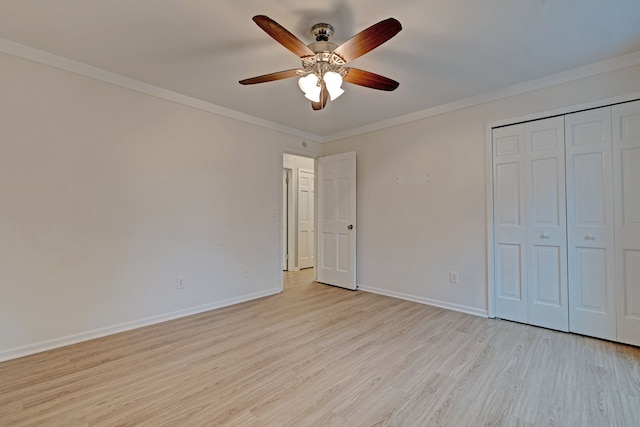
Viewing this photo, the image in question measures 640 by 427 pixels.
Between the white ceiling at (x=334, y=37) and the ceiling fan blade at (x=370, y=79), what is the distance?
0.30m

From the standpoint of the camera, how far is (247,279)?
387cm

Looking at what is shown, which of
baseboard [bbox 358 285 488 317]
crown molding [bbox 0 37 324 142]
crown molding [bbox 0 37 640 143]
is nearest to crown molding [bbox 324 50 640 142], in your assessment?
crown molding [bbox 0 37 640 143]

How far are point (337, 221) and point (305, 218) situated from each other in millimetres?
1550

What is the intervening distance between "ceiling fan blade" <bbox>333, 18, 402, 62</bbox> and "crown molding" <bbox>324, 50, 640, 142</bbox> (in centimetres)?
203

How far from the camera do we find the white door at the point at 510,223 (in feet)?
9.93

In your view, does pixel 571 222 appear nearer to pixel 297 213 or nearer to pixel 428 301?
pixel 428 301

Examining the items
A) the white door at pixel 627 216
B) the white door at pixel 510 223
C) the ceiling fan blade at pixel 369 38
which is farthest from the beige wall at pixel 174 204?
the ceiling fan blade at pixel 369 38

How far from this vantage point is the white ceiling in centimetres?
190

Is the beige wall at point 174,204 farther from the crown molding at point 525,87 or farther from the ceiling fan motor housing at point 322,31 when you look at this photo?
the ceiling fan motor housing at point 322,31

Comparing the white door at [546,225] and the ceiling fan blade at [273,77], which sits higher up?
the ceiling fan blade at [273,77]

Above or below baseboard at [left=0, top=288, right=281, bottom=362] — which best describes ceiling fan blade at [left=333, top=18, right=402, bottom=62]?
above

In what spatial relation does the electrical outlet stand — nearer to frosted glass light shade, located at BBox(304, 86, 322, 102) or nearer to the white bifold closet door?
the white bifold closet door

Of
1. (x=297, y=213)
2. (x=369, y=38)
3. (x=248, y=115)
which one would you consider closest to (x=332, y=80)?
(x=369, y=38)

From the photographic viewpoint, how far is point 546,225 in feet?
9.44
